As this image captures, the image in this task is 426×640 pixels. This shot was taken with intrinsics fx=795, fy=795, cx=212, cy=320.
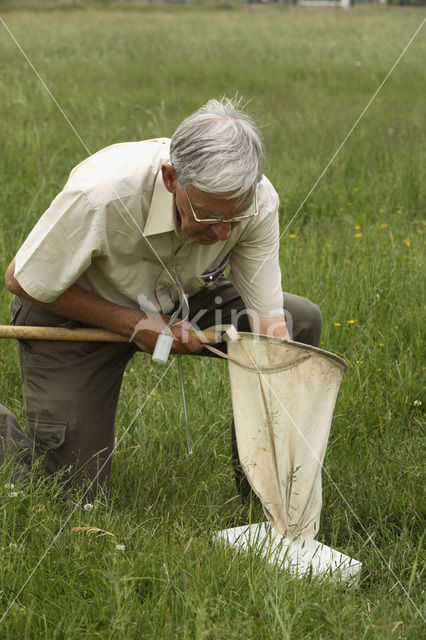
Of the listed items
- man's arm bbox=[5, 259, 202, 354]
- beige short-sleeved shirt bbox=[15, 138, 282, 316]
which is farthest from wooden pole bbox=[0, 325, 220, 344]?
beige short-sleeved shirt bbox=[15, 138, 282, 316]

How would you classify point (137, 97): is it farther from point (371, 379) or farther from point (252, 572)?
point (252, 572)

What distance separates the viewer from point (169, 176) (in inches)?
94.7

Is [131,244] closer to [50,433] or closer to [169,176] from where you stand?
[169,176]

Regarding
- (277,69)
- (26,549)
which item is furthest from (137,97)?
(26,549)

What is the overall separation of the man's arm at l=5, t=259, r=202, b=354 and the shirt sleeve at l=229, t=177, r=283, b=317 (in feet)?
0.91

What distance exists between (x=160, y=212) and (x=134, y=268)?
0.25 metres

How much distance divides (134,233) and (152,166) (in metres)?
0.22

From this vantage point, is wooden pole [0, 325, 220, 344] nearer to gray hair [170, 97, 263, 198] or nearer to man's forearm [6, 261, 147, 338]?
man's forearm [6, 261, 147, 338]

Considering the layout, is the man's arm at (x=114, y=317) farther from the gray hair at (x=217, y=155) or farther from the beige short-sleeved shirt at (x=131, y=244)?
the gray hair at (x=217, y=155)

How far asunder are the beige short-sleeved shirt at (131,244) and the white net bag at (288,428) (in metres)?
0.30

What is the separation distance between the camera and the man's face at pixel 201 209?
2.33 metres

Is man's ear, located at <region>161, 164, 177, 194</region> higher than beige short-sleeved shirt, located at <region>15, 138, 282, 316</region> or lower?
higher

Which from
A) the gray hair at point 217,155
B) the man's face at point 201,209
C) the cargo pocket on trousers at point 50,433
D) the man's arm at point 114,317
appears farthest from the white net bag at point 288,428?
the cargo pocket on trousers at point 50,433

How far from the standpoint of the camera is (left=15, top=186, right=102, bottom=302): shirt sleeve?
241 centimetres
